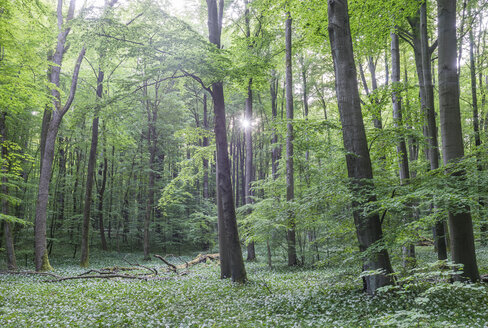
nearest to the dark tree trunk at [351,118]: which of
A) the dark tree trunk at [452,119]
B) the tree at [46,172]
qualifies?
the dark tree trunk at [452,119]

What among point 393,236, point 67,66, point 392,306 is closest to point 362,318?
point 392,306

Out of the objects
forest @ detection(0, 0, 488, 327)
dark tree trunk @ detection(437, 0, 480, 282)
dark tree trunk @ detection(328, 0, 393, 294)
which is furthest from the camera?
dark tree trunk @ detection(328, 0, 393, 294)

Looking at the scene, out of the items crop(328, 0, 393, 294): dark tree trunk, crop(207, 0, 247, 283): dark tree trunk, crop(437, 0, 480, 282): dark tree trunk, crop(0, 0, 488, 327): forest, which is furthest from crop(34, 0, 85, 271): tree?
crop(437, 0, 480, 282): dark tree trunk

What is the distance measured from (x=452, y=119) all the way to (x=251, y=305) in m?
5.42

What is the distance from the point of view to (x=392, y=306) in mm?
4465

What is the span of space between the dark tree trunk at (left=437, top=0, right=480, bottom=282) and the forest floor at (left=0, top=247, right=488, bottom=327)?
54 centimetres

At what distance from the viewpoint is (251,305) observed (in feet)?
18.7

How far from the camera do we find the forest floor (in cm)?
415

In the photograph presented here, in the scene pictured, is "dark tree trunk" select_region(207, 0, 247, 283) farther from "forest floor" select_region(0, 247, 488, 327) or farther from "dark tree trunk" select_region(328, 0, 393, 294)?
"dark tree trunk" select_region(328, 0, 393, 294)

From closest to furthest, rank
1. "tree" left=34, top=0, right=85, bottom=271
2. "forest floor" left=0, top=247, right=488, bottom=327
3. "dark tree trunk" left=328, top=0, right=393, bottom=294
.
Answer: "forest floor" left=0, top=247, right=488, bottom=327 → "dark tree trunk" left=328, top=0, right=393, bottom=294 → "tree" left=34, top=0, right=85, bottom=271

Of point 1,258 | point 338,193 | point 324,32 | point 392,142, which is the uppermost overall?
point 324,32

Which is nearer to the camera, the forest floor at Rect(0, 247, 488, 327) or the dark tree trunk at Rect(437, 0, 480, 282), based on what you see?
the forest floor at Rect(0, 247, 488, 327)

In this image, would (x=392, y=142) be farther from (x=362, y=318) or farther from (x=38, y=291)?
(x=38, y=291)

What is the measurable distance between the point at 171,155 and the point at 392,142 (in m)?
22.9
